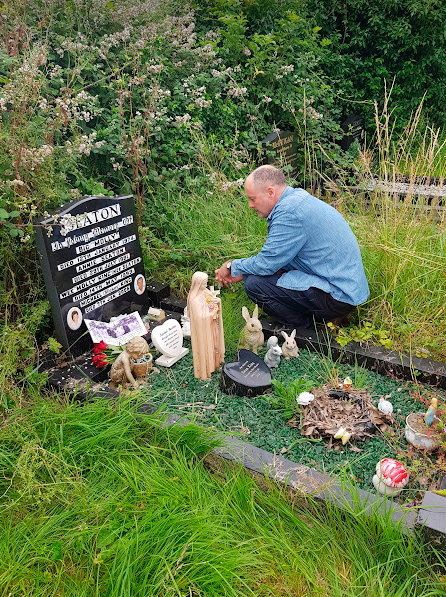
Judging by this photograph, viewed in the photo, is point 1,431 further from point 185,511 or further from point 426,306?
point 426,306

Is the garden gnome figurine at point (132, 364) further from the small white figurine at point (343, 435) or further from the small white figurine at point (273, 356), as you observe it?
the small white figurine at point (343, 435)

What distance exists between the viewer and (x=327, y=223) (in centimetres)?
398

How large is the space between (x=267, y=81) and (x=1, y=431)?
561 centimetres

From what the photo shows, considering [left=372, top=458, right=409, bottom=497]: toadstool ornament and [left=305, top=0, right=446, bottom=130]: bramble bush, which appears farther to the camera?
[left=305, top=0, right=446, bottom=130]: bramble bush

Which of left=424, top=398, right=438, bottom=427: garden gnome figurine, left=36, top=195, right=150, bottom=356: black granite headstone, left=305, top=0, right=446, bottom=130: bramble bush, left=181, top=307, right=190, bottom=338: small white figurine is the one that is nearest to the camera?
left=424, top=398, right=438, bottom=427: garden gnome figurine

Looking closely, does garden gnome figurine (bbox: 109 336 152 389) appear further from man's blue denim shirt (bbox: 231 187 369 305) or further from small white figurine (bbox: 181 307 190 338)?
man's blue denim shirt (bbox: 231 187 369 305)

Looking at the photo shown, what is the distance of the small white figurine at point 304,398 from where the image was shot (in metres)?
3.29

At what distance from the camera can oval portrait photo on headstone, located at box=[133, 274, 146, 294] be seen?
14.8 feet

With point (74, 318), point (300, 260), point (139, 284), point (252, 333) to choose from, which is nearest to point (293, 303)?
point (300, 260)

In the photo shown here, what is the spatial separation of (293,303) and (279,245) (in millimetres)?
449

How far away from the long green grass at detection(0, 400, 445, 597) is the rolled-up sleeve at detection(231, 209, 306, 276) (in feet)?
4.70

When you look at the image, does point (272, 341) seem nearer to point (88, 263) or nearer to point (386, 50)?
point (88, 263)

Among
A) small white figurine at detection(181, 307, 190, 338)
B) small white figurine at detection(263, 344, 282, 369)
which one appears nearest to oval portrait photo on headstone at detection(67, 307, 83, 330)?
small white figurine at detection(181, 307, 190, 338)

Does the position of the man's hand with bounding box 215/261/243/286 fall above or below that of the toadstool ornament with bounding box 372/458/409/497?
above
